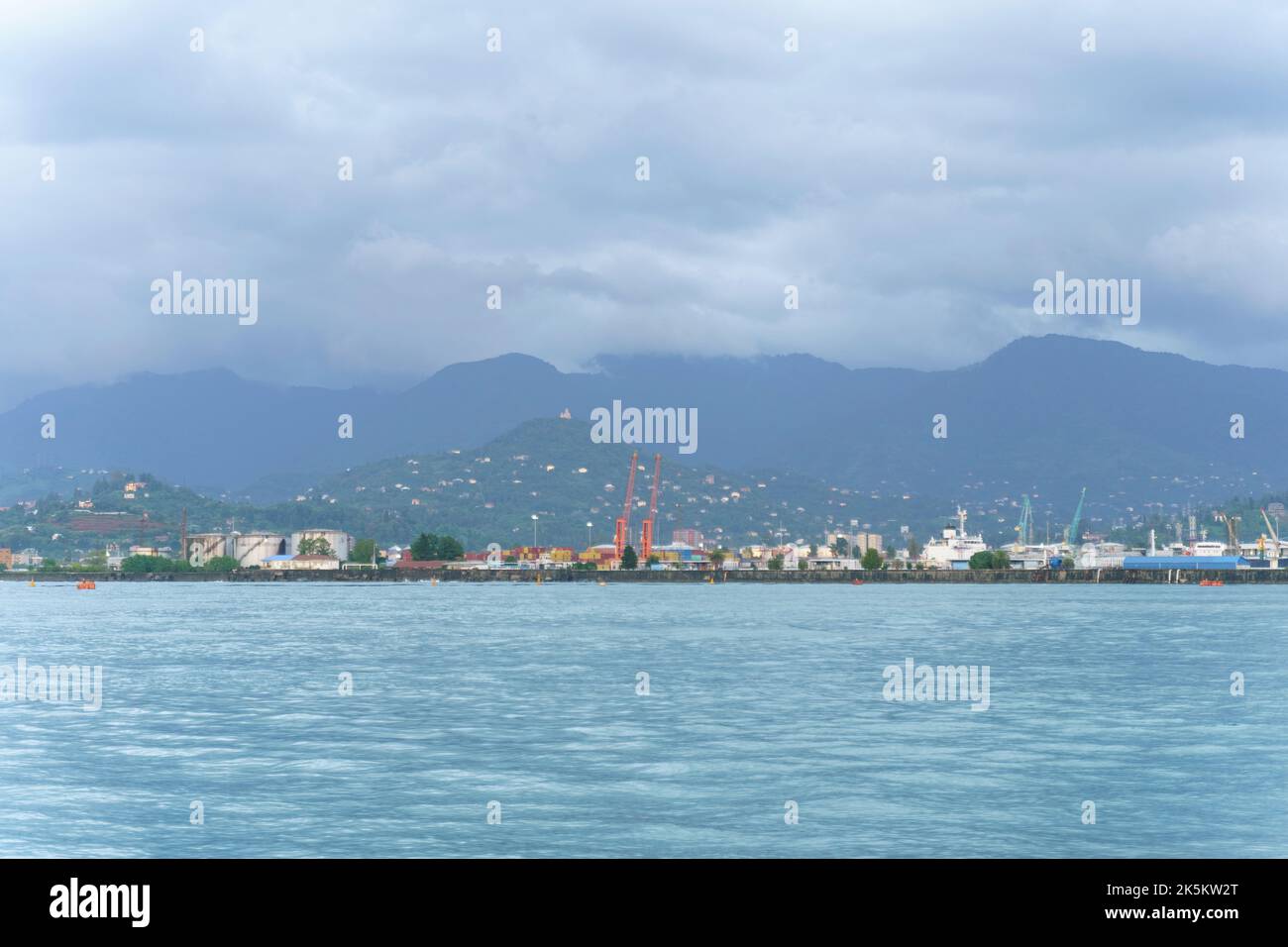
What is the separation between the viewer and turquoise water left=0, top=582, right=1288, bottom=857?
2228 cm

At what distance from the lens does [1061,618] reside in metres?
97.3

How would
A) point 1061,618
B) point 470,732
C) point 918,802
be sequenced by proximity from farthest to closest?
point 1061,618, point 470,732, point 918,802

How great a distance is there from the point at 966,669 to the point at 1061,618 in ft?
163

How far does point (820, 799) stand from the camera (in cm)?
2469

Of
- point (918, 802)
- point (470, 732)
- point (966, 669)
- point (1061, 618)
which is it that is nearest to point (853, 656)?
point (966, 669)

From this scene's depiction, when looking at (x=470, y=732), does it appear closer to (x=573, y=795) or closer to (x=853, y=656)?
(x=573, y=795)

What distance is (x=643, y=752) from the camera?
30.4m

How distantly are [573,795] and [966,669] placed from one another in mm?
29054

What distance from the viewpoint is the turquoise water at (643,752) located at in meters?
22.3
